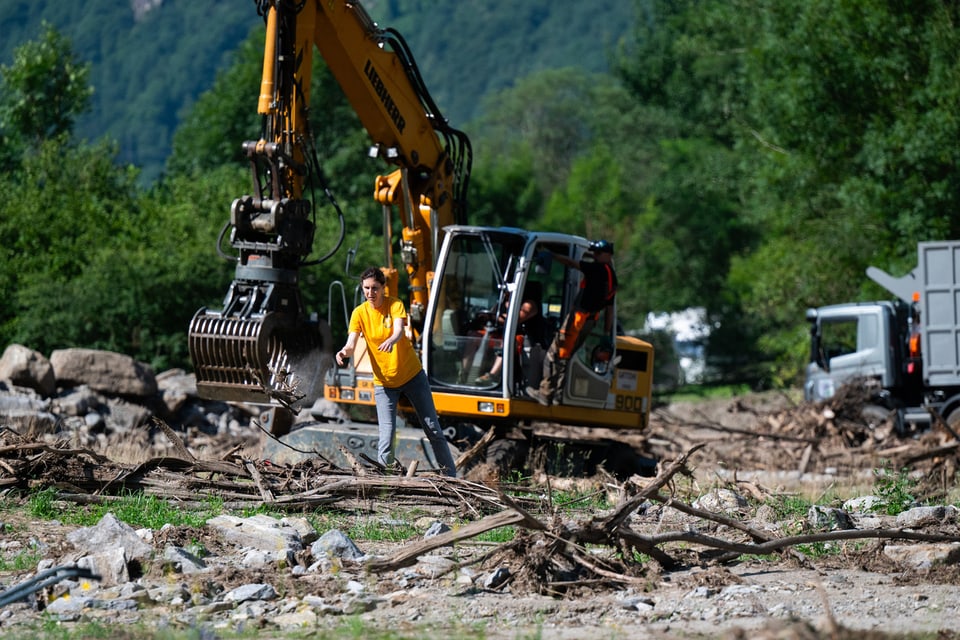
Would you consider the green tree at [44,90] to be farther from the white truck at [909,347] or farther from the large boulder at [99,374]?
the white truck at [909,347]

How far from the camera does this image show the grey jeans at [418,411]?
10.8m

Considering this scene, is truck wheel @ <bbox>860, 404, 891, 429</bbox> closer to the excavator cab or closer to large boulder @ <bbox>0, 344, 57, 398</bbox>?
the excavator cab

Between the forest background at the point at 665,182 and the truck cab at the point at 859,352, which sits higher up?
the forest background at the point at 665,182

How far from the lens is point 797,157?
87.5ft

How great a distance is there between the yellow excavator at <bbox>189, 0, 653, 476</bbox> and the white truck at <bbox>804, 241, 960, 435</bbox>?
20.1 ft

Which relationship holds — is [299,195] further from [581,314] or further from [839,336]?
[839,336]

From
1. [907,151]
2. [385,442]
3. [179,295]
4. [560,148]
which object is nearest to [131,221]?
[179,295]

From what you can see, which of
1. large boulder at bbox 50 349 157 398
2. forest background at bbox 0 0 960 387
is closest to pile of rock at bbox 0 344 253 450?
large boulder at bbox 50 349 157 398

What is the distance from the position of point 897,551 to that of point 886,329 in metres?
13.8

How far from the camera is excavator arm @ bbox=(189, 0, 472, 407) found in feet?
38.3

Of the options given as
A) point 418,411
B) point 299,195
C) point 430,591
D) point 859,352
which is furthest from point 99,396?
point 430,591

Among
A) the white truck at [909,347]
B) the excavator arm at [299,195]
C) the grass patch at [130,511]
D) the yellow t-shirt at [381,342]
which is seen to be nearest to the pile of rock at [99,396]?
the excavator arm at [299,195]

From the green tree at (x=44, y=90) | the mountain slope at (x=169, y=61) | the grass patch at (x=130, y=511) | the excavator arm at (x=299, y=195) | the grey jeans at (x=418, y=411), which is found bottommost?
the grass patch at (x=130, y=511)

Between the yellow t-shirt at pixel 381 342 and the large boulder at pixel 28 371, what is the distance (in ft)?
29.9
